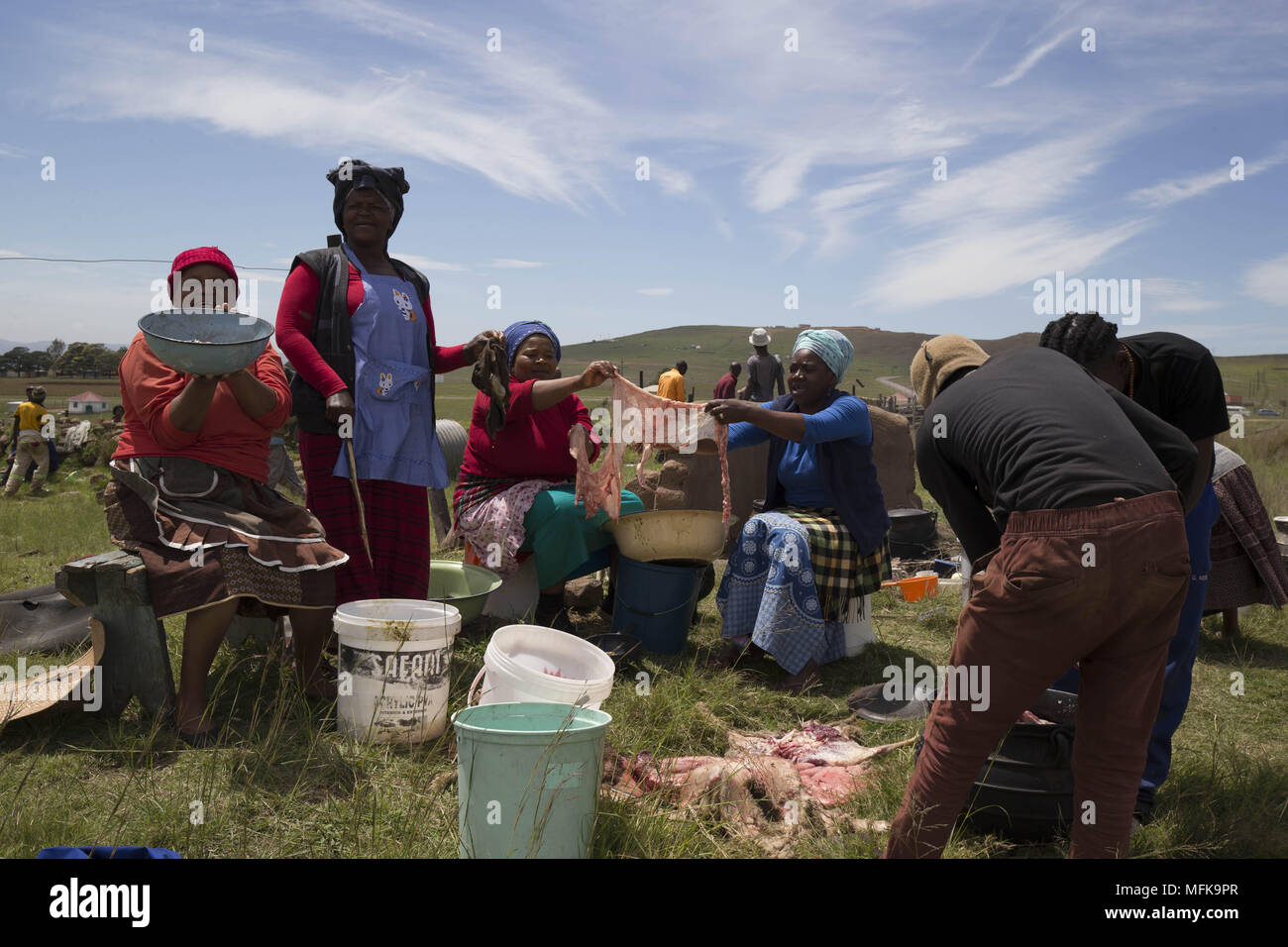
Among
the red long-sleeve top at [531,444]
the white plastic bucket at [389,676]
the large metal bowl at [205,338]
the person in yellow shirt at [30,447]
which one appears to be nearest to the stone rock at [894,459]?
the red long-sleeve top at [531,444]

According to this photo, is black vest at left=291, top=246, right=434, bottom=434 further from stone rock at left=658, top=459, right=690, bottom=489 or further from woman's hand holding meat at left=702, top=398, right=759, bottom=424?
stone rock at left=658, top=459, right=690, bottom=489

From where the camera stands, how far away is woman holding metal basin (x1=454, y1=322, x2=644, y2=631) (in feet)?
16.4

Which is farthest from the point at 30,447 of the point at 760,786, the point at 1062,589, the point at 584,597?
the point at 1062,589

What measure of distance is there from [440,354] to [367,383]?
551 mm

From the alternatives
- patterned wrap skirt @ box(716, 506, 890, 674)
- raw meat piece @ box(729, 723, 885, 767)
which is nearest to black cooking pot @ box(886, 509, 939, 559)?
patterned wrap skirt @ box(716, 506, 890, 674)

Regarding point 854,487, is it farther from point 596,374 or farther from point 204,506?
point 204,506

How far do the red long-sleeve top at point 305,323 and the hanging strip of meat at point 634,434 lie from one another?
1367 mm

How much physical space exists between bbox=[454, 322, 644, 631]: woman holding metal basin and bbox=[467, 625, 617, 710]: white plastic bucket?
1.50 m

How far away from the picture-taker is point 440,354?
15.3ft

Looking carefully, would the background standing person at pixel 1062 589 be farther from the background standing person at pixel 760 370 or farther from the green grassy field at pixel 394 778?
the background standing person at pixel 760 370

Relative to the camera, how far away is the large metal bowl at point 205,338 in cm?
310
